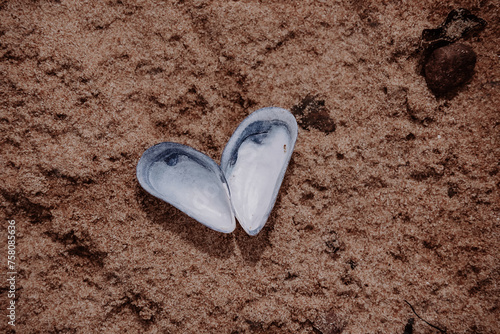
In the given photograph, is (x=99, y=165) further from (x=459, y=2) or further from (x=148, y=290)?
(x=459, y=2)

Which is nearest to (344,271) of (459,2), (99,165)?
(99,165)

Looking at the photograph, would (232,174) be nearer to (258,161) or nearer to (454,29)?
(258,161)

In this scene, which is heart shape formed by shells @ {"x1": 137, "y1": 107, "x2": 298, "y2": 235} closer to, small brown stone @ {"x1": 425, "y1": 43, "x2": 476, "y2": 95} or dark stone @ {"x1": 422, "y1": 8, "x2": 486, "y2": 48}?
small brown stone @ {"x1": 425, "y1": 43, "x2": 476, "y2": 95}

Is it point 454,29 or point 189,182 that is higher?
point 454,29

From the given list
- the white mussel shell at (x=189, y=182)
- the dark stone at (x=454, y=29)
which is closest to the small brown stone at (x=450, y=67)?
the dark stone at (x=454, y=29)

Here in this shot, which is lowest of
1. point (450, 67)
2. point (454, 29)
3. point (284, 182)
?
A: point (284, 182)

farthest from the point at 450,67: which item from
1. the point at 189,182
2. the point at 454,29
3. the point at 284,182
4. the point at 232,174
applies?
the point at 189,182
